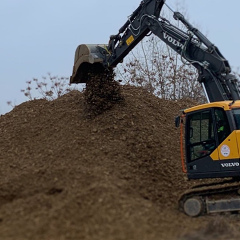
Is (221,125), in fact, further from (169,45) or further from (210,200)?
(169,45)

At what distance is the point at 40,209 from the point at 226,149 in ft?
13.1

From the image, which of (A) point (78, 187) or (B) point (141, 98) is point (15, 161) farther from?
(B) point (141, 98)

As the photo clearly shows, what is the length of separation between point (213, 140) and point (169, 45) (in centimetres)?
272

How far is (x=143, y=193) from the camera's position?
10430 millimetres

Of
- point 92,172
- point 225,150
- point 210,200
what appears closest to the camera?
point 92,172

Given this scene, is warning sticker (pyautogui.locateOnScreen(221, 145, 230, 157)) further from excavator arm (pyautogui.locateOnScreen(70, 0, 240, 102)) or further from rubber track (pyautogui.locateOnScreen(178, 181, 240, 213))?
excavator arm (pyautogui.locateOnScreen(70, 0, 240, 102))

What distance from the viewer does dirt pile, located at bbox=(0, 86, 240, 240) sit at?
814cm

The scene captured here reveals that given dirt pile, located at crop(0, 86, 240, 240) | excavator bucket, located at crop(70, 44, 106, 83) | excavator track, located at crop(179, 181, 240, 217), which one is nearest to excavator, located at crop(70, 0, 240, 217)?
excavator track, located at crop(179, 181, 240, 217)

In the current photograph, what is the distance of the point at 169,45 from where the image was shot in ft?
39.9

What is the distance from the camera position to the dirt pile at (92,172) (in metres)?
8.14

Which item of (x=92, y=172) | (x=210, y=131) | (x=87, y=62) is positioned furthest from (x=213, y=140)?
(x=87, y=62)

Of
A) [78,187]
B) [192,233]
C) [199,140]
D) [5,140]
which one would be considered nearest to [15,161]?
[5,140]

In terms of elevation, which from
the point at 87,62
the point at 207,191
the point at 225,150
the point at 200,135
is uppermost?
the point at 87,62

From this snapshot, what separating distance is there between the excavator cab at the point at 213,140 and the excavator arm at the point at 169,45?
48cm
